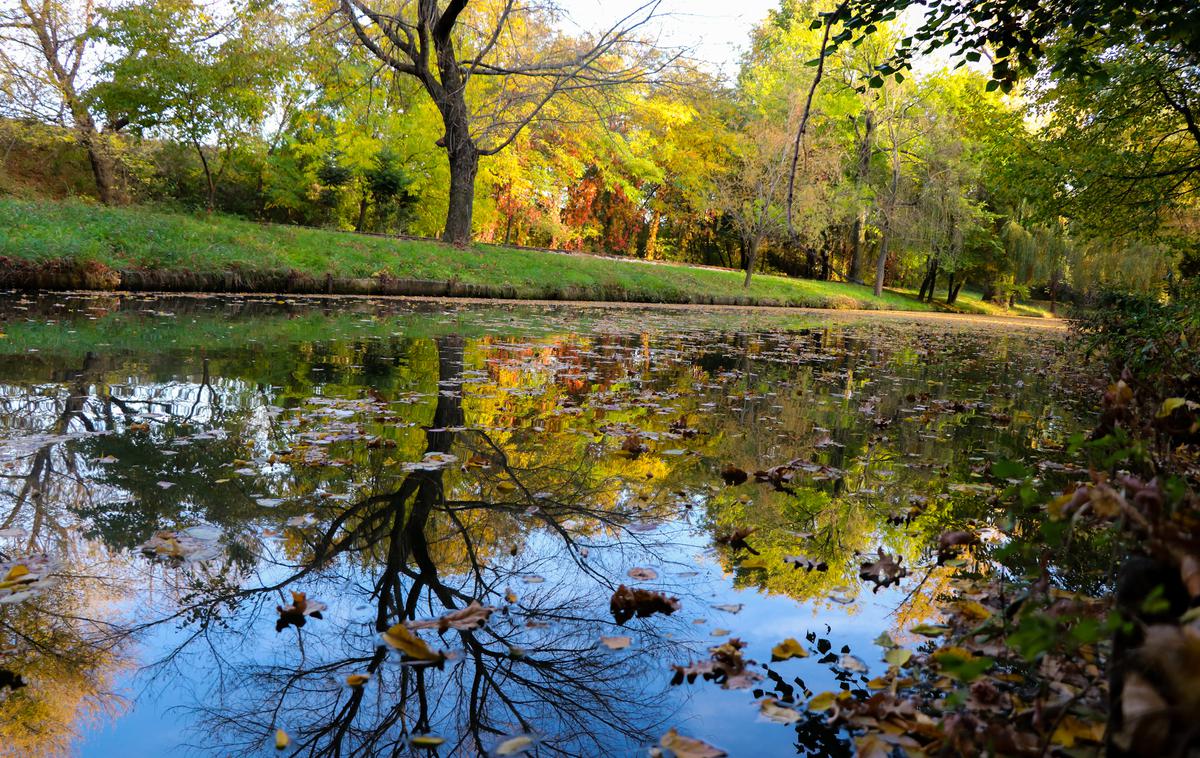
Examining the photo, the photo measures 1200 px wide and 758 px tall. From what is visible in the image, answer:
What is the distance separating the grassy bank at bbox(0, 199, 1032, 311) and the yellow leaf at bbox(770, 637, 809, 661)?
1312cm

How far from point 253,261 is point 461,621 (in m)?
13.8


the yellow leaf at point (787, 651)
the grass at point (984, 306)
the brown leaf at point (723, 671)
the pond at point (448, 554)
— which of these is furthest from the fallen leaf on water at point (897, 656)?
the grass at point (984, 306)

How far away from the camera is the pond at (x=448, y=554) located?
1.73 meters

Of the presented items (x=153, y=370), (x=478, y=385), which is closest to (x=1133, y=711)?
(x=478, y=385)

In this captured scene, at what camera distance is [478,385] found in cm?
591

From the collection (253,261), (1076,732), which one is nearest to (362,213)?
(253,261)

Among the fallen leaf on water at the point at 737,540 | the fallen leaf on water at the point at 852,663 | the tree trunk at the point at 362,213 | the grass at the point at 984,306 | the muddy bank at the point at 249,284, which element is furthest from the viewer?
the grass at the point at 984,306

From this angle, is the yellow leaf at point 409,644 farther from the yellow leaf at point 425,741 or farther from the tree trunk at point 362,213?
the tree trunk at point 362,213

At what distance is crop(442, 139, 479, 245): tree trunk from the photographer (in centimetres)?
1788

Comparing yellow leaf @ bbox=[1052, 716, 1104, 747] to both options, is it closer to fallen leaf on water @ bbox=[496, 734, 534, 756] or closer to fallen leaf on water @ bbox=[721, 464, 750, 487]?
fallen leaf on water @ bbox=[496, 734, 534, 756]

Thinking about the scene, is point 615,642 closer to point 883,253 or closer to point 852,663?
point 852,663

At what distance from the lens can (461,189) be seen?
60.0 ft

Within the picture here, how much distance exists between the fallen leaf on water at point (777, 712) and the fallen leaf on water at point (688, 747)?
0.20 metres

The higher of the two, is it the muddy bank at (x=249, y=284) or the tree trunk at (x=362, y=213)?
the tree trunk at (x=362, y=213)
